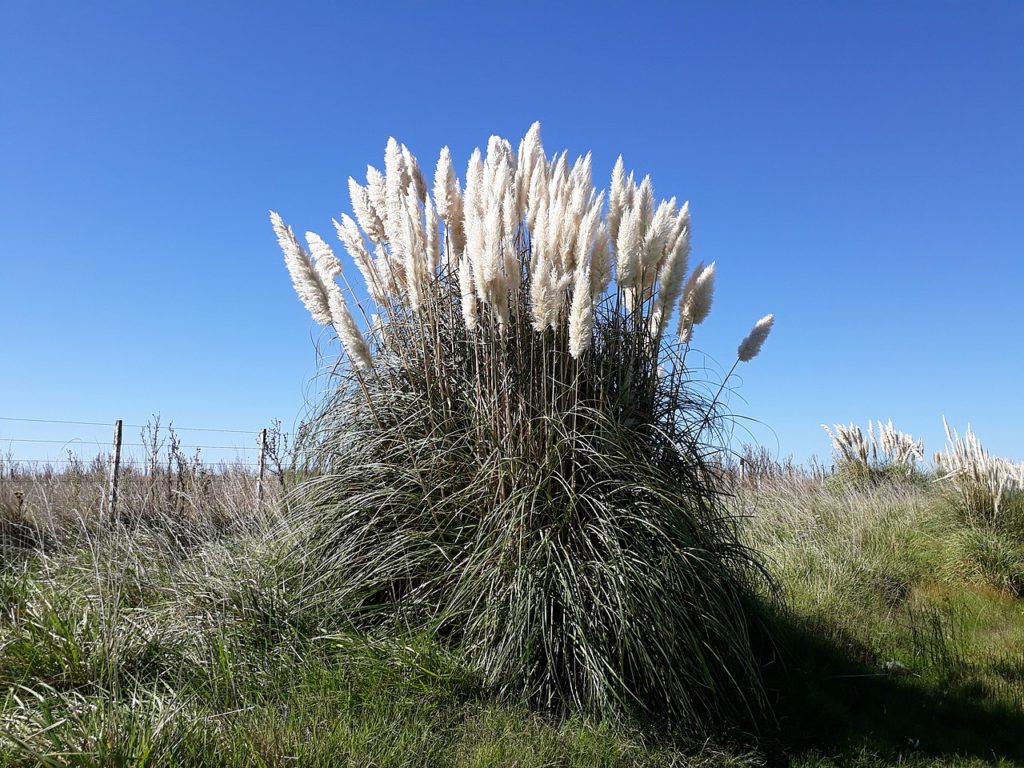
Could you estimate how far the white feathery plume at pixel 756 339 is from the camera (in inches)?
148

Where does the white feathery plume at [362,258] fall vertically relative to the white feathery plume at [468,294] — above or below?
above

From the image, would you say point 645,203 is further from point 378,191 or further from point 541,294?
point 378,191

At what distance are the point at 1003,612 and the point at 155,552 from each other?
626 centimetres

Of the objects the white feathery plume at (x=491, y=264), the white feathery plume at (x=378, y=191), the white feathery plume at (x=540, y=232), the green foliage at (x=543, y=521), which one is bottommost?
the green foliage at (x=543, y=521)

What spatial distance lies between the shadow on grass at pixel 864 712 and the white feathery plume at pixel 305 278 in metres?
2.95

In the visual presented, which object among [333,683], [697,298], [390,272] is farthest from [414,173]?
[333,683]

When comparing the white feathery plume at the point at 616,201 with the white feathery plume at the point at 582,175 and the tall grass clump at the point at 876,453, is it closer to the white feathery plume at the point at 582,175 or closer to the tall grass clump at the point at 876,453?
the white feathery plume at the point at 582,175

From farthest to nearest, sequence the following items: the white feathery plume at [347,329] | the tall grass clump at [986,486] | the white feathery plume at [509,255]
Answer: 1. the tall grass clump at [986,486]
2. the white feathery plume at [347,329]
3. the white feathery plume at [509,255]

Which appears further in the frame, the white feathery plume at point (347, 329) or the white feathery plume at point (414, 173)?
the white feathery plume at point (414, 173)

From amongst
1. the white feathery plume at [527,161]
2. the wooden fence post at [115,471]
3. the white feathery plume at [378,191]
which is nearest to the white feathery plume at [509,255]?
the white feathery plume at [527,161]

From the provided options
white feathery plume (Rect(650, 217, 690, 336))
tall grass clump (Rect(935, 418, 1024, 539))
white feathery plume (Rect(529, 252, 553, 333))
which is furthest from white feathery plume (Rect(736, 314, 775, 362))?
tall grass clump (Rect(935, 418, 1024, 539))

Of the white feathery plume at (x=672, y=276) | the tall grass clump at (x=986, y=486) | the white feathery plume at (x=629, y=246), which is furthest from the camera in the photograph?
the tall grass clump at (x=986, y=486)

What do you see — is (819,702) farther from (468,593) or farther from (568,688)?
(468,593)

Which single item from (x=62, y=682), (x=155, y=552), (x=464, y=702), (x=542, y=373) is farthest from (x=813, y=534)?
(x=62, y=682)
